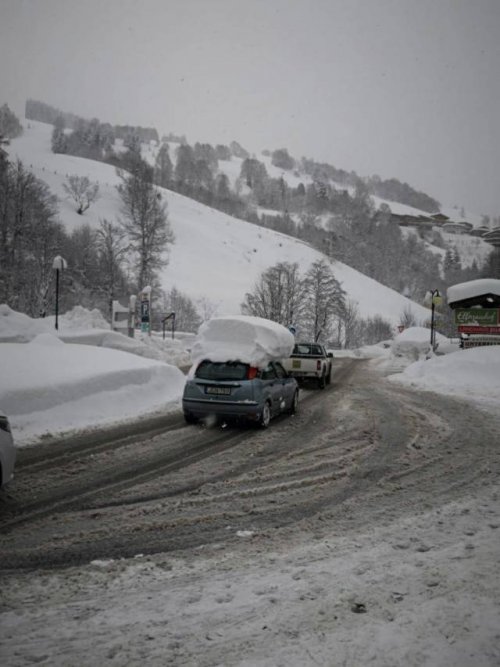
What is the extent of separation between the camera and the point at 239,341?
1077 centimetres

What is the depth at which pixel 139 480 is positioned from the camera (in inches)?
247

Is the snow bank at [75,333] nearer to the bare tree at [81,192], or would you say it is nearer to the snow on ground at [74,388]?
the snow on ground at [74,388]

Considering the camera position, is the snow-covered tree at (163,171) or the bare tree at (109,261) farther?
the snow-covered tree at (163,171)

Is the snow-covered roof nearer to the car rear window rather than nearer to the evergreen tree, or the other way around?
the car rear window

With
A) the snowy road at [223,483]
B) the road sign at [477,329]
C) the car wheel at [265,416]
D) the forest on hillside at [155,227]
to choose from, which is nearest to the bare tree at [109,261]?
the forest on hillside at [155,227]

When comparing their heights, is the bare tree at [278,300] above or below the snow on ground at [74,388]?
above

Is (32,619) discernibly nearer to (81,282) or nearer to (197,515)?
(197,515)

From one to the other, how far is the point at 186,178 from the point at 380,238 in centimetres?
5901

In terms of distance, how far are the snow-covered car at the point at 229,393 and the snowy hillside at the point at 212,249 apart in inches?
1944

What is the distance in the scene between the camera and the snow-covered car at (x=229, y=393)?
969cm

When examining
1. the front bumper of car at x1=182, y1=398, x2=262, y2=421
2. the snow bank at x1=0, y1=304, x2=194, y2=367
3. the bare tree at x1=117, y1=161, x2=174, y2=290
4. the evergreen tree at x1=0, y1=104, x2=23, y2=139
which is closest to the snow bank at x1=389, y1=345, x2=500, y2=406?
the front bumper of car at x1=182, y1=398, x2=262, y2=421

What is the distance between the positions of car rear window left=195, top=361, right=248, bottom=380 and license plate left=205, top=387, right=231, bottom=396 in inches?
9.0

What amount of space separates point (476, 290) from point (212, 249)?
6323 cm

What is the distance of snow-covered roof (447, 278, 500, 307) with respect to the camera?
24.1 metres
